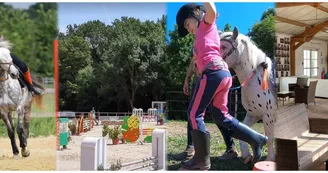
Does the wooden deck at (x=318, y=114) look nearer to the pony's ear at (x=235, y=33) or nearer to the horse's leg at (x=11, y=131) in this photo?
the pony's ear at (x=235, y=33)

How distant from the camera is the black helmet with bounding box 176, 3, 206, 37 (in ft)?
9.70

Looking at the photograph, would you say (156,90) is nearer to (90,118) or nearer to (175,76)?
(175,76)

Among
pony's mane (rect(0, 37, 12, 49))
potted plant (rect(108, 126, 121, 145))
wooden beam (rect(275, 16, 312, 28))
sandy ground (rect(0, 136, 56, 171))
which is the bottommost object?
sandy ground (rect(0, 136, 56, 171))

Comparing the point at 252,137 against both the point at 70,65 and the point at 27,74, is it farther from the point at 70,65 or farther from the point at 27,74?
the point at 27,74

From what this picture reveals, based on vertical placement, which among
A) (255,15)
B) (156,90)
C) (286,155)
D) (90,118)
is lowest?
(286,155)

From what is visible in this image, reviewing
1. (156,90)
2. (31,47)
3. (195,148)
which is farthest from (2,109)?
(195,148)

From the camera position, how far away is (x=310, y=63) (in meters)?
3.61

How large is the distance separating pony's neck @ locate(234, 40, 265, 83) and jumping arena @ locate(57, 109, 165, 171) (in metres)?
0.76

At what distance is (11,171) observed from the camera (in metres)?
3.68

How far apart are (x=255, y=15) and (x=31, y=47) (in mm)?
2133

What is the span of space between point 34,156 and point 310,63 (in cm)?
285

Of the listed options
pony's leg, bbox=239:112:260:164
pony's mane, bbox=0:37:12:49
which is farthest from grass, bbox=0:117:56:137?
pony's leg, bbox=239:112:260:164

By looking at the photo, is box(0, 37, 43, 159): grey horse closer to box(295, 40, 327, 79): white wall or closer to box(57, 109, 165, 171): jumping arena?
box(57, 109, 165, 171): jumping arena

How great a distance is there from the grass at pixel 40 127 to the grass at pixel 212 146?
3.98 ft
